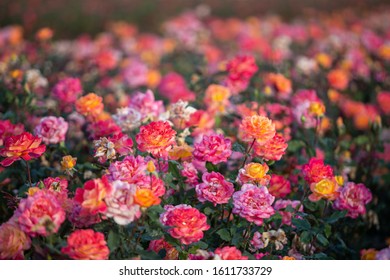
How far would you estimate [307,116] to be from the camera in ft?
7.27

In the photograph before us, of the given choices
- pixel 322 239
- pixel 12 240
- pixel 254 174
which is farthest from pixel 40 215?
pixel 322 239

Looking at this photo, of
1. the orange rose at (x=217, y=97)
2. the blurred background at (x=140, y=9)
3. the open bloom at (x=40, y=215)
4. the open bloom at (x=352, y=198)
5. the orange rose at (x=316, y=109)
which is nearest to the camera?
the open bloom at (x=40, y=215)

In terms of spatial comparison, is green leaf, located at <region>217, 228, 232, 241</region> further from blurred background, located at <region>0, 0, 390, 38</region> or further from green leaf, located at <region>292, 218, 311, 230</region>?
blurred background, located at <region>0, 0, 390, 38</region>

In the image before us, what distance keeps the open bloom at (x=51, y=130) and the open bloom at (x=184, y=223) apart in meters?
0.64

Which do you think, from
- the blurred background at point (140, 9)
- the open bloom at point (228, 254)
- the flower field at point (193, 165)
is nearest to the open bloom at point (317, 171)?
the flower field at point (193, 165)

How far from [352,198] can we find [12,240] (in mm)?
1078

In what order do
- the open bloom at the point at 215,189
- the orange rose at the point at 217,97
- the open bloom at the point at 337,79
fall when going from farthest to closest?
the open bloom at the point at 337,79 < the orange rose at the point at 217,97 < the open bloom at the point at 215,189

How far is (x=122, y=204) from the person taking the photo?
51.7 inches

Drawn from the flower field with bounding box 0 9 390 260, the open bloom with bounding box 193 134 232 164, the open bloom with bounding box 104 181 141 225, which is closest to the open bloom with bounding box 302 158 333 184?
the flower field with bounding box 0 9 390 260

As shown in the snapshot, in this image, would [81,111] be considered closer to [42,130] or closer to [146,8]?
[42,130]

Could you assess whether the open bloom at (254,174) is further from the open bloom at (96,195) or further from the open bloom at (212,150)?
the open bloom at (96,195)

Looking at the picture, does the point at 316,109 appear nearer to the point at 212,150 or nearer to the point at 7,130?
the point at 212,150

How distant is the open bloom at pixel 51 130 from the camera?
1.89m
